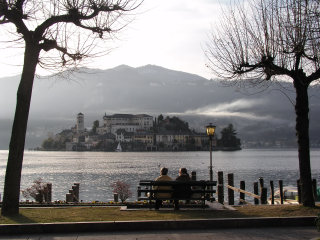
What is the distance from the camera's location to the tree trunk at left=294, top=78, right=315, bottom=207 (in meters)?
13.3

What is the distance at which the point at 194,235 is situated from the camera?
9.40 meters

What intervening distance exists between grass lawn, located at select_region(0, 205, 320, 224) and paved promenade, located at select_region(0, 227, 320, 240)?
1.01m

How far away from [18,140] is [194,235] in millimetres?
5579

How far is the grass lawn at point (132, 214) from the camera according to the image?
10742 millimetres

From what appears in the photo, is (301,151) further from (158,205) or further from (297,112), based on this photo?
(158,205)

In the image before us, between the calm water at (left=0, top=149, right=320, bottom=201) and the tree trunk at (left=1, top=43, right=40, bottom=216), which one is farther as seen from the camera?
the calm water at (left=0, top=149, right=320, bottom=201)

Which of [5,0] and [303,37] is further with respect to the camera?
[303,37]

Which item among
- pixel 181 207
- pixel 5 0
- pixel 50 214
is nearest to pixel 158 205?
pixel 181 207

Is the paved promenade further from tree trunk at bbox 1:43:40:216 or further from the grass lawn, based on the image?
tree trunk at bbox 1:43:40:216

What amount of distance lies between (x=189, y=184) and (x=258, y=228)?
2.83 m

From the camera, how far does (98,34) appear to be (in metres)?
13.6

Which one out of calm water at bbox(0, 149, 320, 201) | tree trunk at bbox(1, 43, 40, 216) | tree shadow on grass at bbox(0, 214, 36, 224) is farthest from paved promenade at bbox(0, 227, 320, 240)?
calm water at bbox(0, 149, 320, 201)

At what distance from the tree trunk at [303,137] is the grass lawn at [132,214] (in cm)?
77

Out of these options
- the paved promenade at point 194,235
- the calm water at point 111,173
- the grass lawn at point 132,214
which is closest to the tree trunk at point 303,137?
the grass lawn at point 132,214
